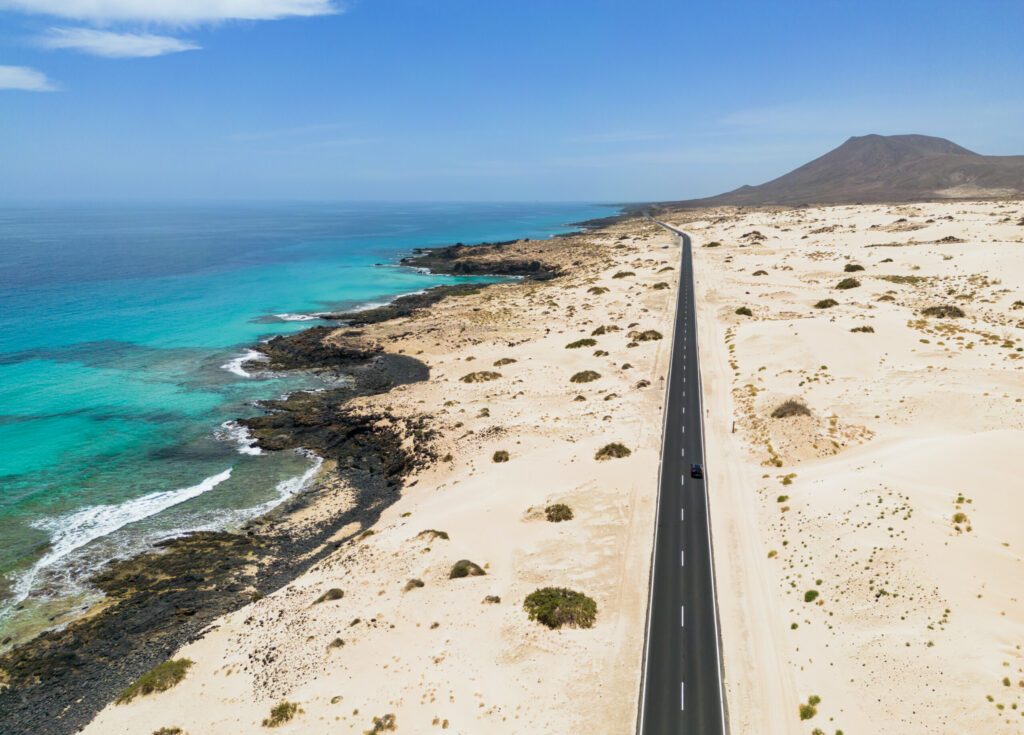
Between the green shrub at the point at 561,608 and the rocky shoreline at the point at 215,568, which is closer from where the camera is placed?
the rocky shoreline at the point at 215,568

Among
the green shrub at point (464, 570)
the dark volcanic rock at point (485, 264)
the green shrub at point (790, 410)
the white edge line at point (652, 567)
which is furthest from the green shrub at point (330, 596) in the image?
the dark volcanic rock at point (485, 264)

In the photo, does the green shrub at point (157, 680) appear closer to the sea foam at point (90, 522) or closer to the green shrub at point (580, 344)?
the sea foam at point (90, 522)

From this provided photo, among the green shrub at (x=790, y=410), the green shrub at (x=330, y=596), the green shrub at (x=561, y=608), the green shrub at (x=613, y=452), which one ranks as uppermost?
the green shrub at (x=790, y=410)

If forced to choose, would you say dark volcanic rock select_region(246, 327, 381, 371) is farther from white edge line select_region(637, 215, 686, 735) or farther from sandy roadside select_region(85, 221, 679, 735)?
white edge line select_region(637, 215, 686, 735)

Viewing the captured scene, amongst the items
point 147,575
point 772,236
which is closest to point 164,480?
point 147,575

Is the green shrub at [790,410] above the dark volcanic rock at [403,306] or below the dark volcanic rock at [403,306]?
below

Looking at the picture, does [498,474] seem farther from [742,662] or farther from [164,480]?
[164,480]

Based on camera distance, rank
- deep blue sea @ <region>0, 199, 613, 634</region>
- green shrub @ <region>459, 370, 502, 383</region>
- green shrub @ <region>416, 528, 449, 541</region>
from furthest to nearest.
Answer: green shrub @ <region>459, 370, 502, 383</region> → deep blue sea @ <region>0, 199, 613, 634</region> → green shrub @ <region>416, 528, 449, 541</region>

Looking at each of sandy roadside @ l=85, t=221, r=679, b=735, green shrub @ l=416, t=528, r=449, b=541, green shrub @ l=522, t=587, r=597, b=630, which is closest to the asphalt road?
sandy roadside @ l=85, t=221, r=679, b=735
